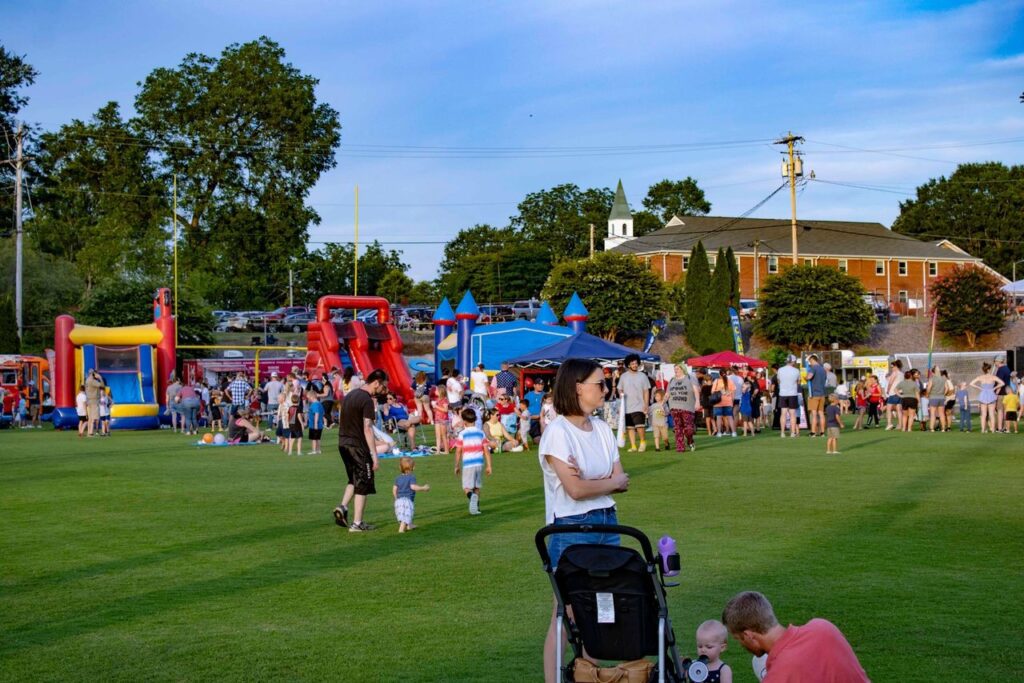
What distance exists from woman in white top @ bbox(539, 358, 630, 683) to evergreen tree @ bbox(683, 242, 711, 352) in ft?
185

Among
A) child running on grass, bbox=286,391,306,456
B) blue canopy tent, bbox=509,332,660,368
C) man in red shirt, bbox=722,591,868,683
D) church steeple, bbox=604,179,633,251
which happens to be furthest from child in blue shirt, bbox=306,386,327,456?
church steeple, bbox=604,179,633,251

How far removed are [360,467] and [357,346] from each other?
1144 inches

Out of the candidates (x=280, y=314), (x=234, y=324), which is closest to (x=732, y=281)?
(x=280, y=314)

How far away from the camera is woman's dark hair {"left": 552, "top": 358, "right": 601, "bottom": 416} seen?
6.24 metres

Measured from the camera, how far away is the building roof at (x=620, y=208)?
111438 mm

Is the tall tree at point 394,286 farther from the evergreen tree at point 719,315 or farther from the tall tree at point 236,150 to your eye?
the evergreen tree at point 719,315

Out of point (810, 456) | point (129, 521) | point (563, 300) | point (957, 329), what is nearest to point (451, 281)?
point (563, 300)

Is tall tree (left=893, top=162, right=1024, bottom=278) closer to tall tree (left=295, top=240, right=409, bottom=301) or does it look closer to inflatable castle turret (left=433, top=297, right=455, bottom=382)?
tall tree (left=295, top=240, right=409, bottom=301)

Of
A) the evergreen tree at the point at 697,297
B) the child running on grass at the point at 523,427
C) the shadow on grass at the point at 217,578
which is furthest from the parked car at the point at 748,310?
the shadow on grass at the point at 217,578

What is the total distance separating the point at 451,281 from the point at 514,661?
85.7 meters

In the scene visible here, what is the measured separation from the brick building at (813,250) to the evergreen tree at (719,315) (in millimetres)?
24149

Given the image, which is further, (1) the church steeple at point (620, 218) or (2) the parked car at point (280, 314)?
(1) the church steeple at point (620, 218)

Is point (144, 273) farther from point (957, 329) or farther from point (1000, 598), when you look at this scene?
point (1000, 598)

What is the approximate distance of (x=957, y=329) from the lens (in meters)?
62.7
